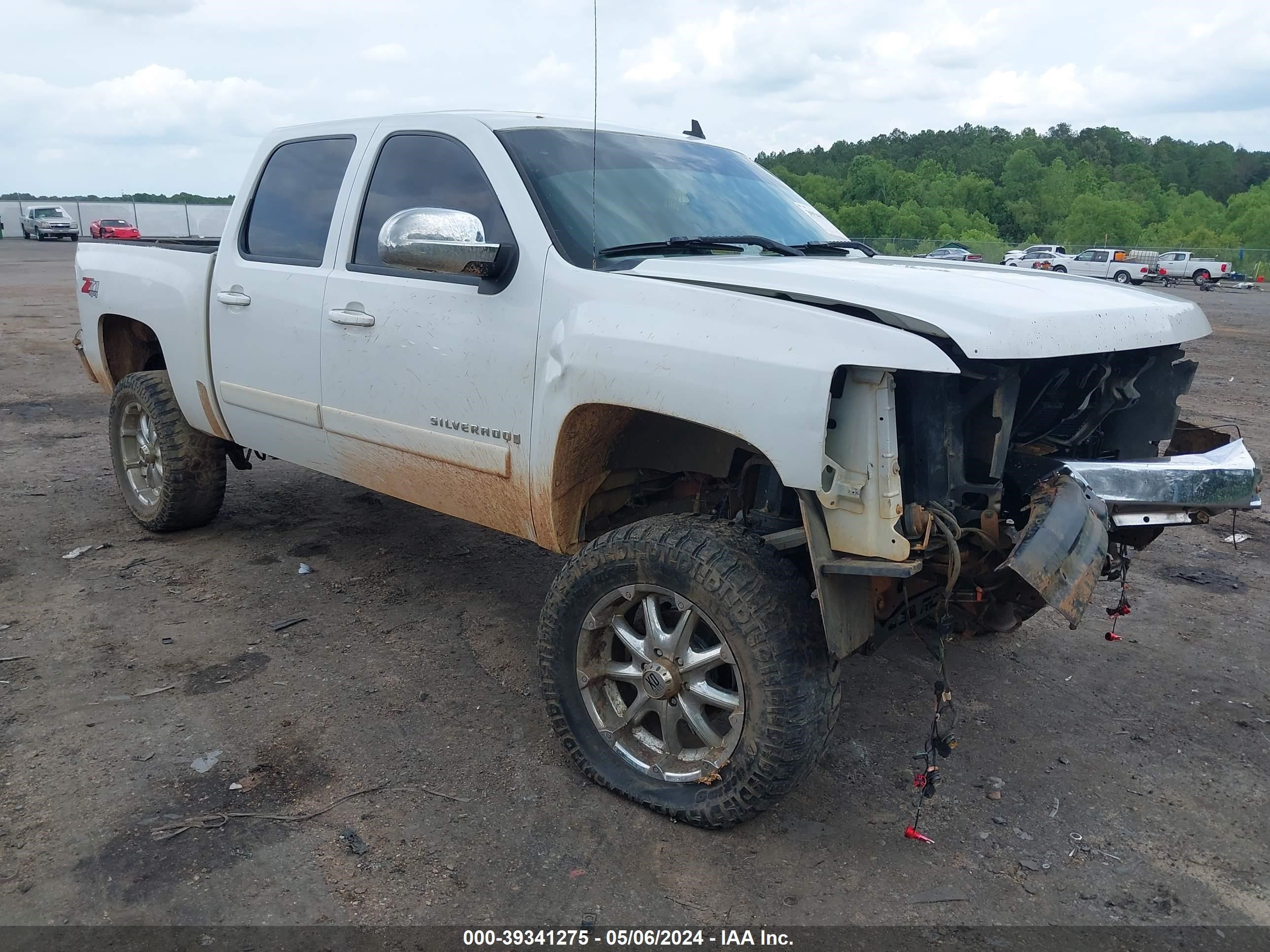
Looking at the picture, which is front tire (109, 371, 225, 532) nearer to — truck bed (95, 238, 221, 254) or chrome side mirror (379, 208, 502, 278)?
truck bed (95, 238, 221, 254)

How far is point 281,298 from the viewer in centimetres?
409

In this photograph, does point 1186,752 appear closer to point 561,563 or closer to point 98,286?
point 561,563

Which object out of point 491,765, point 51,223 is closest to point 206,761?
point 491,765

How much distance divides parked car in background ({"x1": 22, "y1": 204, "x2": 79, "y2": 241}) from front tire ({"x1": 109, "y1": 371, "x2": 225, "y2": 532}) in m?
47.3

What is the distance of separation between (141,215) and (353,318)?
65009 millimetres

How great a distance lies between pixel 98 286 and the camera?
5.35 metres

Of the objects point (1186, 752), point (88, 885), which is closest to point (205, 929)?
point (88, 885)

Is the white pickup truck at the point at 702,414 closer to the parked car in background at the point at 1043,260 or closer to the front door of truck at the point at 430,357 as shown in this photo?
the front door of truck at the point at 430,357

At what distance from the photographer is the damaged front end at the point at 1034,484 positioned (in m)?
2.48

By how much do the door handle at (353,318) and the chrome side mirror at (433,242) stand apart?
25.1 inches

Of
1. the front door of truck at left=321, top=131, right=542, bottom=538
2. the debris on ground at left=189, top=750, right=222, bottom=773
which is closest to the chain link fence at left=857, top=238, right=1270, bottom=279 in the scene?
the front door of truck at left=321, top=131, right=542, bottom=538

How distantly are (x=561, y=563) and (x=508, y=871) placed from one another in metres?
2.49

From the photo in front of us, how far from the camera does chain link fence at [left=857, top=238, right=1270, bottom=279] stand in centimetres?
4334

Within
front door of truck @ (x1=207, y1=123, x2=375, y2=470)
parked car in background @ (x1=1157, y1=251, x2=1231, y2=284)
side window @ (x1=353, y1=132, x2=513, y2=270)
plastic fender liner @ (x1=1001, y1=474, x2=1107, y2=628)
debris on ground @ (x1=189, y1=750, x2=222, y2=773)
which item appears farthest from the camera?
parked car in background @ (x1=1157, y1=251, x2=1231, y2=284)
